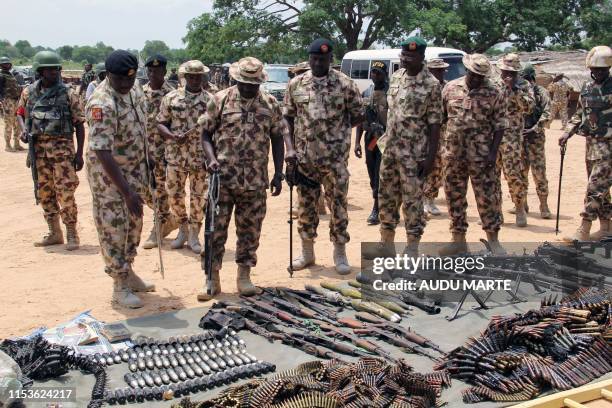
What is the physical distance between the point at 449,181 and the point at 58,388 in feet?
16.3

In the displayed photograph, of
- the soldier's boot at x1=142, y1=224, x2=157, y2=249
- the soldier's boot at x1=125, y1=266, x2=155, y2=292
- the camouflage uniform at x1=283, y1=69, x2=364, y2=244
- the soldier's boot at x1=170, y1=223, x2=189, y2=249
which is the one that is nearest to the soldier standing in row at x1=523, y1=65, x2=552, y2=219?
the camouflage uniform at x1=283, y1=69, x2=364, y2=244

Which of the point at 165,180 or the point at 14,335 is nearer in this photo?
the point at 14,335

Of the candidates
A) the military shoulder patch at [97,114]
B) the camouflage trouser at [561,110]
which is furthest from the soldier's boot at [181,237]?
the camouflage trouser at [561,110]

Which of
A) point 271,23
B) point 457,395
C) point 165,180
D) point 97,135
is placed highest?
point 271,23

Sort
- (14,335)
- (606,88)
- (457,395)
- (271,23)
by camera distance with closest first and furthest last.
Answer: (457,395)
(14,335)
(606,88)
(271,23)

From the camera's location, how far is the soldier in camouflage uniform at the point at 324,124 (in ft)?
25.1

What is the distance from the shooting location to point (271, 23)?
35250 mm

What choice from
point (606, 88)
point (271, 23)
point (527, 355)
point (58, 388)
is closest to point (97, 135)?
point (58, 388)

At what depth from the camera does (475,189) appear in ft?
27.2

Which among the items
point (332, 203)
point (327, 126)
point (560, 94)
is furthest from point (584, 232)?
point (560, 94)

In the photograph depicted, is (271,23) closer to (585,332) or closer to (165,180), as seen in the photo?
(165,180)

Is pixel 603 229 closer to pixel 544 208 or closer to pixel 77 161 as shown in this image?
pixel 544 208

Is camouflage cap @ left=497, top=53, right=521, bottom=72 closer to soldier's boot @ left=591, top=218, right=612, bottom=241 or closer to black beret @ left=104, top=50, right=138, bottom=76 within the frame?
soldier's boot @ left=591, top=218, right=612, bottom=241

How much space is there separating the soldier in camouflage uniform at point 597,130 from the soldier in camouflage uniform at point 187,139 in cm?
485
